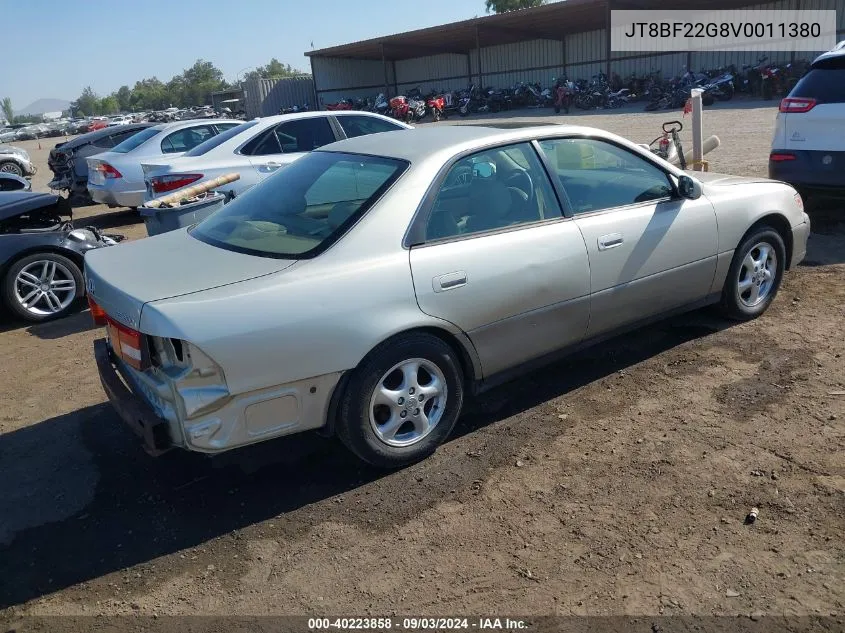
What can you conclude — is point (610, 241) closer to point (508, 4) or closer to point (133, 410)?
point (133, 410)

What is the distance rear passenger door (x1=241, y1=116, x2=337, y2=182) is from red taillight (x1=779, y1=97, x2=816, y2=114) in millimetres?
5122

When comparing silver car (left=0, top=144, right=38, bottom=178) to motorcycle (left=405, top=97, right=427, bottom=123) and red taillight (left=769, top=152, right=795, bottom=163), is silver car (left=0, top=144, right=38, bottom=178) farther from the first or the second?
red taillight (left=769, top=152, right=795, bottom=163)

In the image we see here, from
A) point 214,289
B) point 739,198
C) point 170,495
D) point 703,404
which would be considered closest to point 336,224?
point 214,289

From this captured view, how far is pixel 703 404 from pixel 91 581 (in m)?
3.27

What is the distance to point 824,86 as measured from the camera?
721 centimetres

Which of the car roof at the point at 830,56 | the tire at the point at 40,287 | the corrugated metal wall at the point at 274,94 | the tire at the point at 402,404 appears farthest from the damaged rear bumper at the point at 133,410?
the corrugated metal wall at the point at 274,94

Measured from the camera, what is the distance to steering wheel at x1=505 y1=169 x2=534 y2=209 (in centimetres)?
408

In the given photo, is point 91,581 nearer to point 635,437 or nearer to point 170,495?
point 170,495

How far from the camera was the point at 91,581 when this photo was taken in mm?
3047

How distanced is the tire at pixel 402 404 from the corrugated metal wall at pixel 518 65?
93.2 feet

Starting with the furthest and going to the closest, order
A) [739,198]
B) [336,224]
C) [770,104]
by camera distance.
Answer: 1. [770,104]
2. [739,198]
3. [336,224]

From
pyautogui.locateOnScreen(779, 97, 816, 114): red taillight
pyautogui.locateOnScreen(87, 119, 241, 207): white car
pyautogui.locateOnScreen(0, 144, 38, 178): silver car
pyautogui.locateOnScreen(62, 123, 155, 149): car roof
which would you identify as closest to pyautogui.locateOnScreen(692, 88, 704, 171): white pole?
pyautogui.locateOnScreen(779, 97, 816, 114): red taillight

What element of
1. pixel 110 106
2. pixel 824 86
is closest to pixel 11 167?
pixel 824 86

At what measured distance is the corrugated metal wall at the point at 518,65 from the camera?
2950 cm
